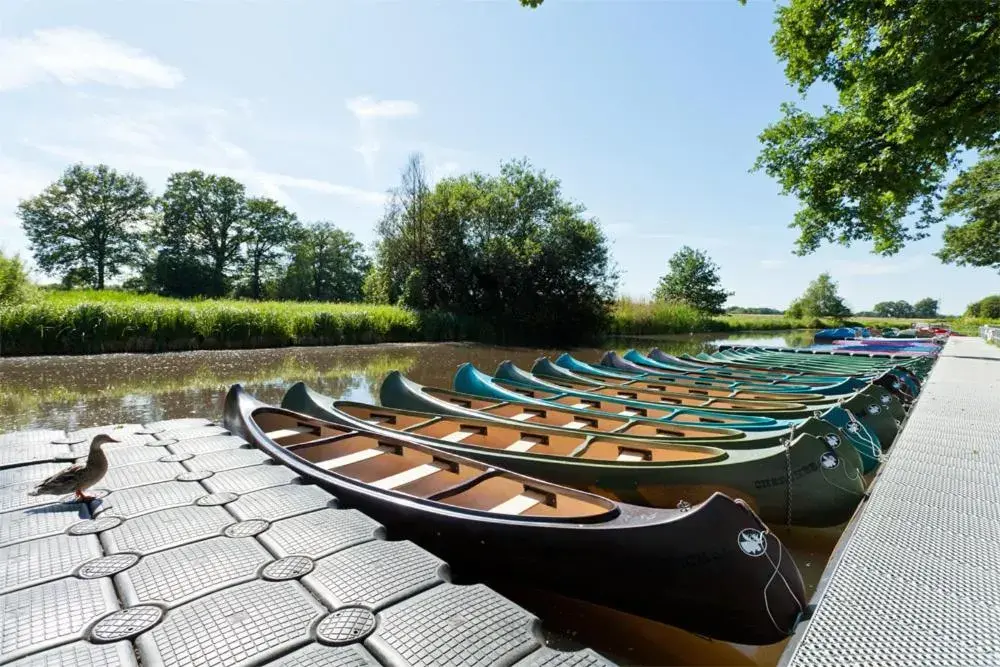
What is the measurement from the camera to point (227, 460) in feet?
13.1

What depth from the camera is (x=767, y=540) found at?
8.71 feet

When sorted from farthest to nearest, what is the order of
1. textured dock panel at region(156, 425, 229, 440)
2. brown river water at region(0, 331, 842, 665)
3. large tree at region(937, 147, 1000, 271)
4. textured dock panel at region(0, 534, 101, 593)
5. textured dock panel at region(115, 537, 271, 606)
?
large tree at region(937, 147, 1000, 271), textured dock panel at region(156, 425, 229, 440), brown river water at region(0, 331, 842, 665), textured dock panel at region(0, 534, 101, 593), textured dock panel at region(115, 537, 271, 606)

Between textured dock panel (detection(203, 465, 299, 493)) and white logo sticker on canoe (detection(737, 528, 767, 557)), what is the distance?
2.91m

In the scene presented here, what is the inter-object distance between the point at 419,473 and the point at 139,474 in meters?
2.02

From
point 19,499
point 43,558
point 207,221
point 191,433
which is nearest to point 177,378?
point 191,433

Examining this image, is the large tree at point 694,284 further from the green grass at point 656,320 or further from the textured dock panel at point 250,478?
the textured dock panel at point 250,478

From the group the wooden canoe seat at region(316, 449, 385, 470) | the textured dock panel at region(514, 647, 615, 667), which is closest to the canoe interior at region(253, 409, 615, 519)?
the wooden canoe seat at region(316, 449, 385, 470)

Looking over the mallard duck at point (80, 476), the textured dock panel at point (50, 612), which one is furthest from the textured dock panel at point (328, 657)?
the mallard duck at point (80, 476)

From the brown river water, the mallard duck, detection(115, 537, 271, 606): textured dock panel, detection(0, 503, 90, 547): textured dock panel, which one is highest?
the mallard duck

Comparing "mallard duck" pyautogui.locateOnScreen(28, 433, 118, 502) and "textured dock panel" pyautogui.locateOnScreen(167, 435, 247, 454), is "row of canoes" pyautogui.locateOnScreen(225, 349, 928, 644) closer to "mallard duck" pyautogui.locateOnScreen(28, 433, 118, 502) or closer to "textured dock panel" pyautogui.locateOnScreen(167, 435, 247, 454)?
"textured dock panel" pyautogui.locateOnScreen(167, 435, 247, 454)

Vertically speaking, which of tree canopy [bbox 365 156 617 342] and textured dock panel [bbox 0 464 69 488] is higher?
tree canopy [bbox 365 156 617 342]

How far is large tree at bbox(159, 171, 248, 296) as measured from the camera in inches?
1714

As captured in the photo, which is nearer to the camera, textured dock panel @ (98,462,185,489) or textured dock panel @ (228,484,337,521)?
textured dock panel @ (228,484,337,521)

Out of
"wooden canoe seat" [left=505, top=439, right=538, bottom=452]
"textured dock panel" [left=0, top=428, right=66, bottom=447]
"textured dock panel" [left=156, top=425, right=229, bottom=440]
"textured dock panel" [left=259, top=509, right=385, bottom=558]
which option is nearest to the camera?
"textured dock panel" [left=259, top=509, right=385, bottom=558]
